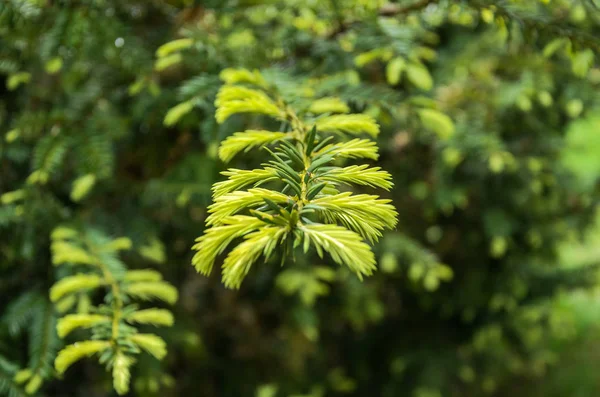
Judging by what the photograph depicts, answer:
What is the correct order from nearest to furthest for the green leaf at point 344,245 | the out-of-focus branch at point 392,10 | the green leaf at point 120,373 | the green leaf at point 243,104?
the green leaf at point 344,245
the green leaf at point 120,373
the green leaf at point 243,104
the out-of-focus branch at point 392,10

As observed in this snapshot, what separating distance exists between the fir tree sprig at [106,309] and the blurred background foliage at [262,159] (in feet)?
0.36

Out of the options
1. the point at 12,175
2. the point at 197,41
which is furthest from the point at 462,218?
the point at 12,175

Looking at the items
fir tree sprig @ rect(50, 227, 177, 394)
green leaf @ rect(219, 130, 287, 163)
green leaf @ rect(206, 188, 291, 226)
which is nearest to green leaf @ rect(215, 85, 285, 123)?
green leaf @ rect(219, 130, 287, 163)

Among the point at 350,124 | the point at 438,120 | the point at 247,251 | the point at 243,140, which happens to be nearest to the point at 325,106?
the point at 350,124

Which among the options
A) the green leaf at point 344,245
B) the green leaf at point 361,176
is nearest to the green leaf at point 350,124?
the green leaf at point 361,176

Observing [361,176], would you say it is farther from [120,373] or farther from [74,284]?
[74,284]

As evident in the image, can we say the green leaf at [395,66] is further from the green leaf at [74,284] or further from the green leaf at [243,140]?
the green leaf at [74,284]

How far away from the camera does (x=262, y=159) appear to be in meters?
1.43

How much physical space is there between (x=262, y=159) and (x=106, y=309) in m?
0.66

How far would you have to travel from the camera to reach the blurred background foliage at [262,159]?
121 centimetres

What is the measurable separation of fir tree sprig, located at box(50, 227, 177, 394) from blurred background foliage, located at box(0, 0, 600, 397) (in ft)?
0.36

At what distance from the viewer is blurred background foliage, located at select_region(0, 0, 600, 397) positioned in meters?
1.21

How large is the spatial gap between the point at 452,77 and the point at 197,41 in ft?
3.20

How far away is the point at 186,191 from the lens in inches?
50.7
